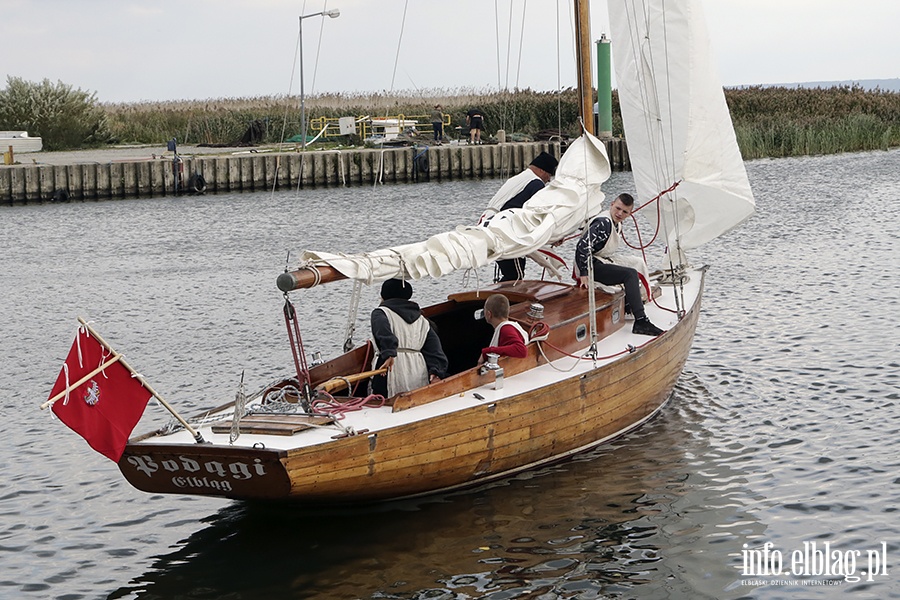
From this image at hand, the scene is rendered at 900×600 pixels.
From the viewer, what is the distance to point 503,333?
11156 millimetres

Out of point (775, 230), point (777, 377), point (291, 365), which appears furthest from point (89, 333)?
point (775, 230)

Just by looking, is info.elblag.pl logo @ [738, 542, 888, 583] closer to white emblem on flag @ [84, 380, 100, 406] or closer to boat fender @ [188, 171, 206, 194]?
white emblem on flag @ [84, 380, 100, 406]

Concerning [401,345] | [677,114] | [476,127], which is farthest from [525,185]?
[476,127]

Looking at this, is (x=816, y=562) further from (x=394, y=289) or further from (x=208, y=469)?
(x=208, y=469)

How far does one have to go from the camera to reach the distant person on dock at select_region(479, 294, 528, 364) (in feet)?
36.2

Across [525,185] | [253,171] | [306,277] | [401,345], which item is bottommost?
[401,345]

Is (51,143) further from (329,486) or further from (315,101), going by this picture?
(329,486)

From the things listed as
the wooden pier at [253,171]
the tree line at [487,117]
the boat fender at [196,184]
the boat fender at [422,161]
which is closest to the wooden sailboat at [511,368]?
the wooden pier at [253,171]

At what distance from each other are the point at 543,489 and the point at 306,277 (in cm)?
346

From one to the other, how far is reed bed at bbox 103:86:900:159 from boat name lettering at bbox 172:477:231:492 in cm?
3996

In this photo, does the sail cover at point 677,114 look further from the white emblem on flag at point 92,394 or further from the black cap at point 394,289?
the white emblem on flag at point 92,394

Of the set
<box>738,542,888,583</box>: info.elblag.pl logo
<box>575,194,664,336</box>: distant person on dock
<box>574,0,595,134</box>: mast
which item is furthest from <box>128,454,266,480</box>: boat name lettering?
<box>574,0,595,134</box>: mast

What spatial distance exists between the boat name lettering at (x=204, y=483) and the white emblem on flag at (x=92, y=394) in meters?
0.99

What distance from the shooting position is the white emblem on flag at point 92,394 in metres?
8.98
